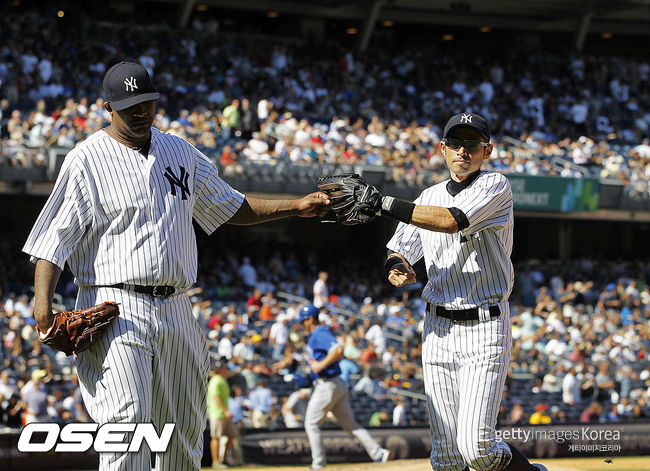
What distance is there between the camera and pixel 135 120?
4223mm

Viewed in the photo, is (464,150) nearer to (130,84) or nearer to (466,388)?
(466,388)

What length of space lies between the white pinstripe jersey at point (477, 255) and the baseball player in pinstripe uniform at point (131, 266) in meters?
1.44

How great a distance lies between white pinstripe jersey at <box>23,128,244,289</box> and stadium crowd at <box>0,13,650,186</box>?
1387 centimetres

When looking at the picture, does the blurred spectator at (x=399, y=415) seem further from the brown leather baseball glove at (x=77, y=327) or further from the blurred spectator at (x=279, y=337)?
the brown leather baseball glove at (x=77, y=327)

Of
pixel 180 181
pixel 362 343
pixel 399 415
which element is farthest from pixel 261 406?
pixel 180 181

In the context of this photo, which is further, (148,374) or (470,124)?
(470,124)

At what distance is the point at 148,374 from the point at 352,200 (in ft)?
4.51

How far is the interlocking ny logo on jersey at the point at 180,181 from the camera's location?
4289mm

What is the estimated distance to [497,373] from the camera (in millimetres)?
5086

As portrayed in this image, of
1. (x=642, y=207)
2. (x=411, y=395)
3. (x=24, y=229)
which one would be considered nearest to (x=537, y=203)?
(x=642, y=207)

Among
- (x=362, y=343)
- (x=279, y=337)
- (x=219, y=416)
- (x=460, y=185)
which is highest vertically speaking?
(x=460, y=185)

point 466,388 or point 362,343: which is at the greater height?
point 466,388

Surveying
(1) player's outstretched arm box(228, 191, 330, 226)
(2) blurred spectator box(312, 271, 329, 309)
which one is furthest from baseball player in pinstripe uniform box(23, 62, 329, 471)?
(2) blurred spectator box(312, 271, 329, 309)

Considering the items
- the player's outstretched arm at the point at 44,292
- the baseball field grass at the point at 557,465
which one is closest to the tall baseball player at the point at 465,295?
the player's outstretched arm at the point at 44,292
